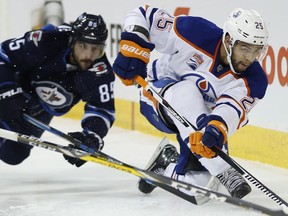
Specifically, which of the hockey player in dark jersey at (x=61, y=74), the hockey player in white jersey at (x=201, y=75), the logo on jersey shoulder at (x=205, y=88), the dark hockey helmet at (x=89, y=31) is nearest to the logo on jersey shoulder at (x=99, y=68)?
the hockey player in dark jersey at (x=61, y=74)

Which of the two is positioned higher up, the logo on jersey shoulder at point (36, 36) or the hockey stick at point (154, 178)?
the logo on jersey shoulder at point (36, 36)

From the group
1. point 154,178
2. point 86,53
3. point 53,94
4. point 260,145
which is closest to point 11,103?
point 53,94

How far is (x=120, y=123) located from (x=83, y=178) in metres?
1.64

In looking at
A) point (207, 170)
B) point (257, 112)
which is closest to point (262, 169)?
point (257, 112)

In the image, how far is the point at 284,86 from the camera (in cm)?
450

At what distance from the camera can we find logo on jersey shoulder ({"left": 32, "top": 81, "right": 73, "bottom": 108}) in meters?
4.11

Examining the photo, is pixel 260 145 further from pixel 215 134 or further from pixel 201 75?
pixel 215 134

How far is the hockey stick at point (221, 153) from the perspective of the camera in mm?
3191

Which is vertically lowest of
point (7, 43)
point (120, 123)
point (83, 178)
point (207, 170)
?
point (120, 123)

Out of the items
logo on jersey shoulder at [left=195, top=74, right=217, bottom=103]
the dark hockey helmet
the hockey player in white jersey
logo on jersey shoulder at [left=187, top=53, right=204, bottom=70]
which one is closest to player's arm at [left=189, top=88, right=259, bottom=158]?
the hockey player in white jersey

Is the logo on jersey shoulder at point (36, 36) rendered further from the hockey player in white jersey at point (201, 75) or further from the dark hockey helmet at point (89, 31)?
the hockey player in white jersey at point (201, 75)

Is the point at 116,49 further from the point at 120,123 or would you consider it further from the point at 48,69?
the point at 48,69

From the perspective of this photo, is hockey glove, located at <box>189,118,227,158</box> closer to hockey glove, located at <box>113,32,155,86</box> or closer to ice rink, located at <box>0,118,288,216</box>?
ice rink, located at <box>0,118,288,216</box>

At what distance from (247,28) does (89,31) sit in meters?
0.80
